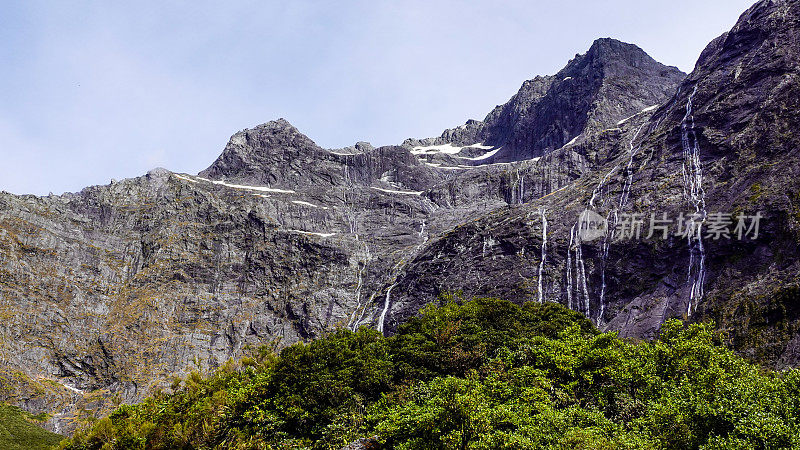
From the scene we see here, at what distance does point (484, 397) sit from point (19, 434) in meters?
51.4

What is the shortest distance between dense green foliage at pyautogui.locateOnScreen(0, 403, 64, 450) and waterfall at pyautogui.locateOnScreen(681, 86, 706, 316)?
64801mm

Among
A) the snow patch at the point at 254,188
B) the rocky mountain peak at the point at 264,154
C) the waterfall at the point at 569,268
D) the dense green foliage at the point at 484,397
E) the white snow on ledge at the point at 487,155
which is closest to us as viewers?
the dense green foliage at the point at 484,397

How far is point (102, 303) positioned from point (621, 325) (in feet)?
274

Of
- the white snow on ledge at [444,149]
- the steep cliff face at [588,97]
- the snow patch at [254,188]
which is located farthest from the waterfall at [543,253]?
the white snow on ledge at [444,149]

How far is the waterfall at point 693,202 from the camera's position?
52750 millimetres

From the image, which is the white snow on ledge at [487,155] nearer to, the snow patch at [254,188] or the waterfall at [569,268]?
the snow patch at [254,188]

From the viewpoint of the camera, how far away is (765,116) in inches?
2478

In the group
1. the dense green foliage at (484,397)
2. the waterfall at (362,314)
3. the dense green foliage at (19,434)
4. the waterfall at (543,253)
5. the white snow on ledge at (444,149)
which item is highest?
the white snow on ledge at (444,149)

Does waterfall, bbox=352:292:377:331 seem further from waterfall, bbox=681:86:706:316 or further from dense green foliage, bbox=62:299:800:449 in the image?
waterfall, bbox=681:86:706:316

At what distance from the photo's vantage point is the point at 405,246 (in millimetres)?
104938

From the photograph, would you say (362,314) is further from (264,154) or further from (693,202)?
(264,154)

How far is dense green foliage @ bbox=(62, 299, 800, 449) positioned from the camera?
19516 mm

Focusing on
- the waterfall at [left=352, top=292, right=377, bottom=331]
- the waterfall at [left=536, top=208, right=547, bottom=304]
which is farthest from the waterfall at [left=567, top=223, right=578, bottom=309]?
the waterfall at [left=352, top=292, right=377, bottom=331]

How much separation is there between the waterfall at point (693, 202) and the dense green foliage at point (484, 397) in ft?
71.3
